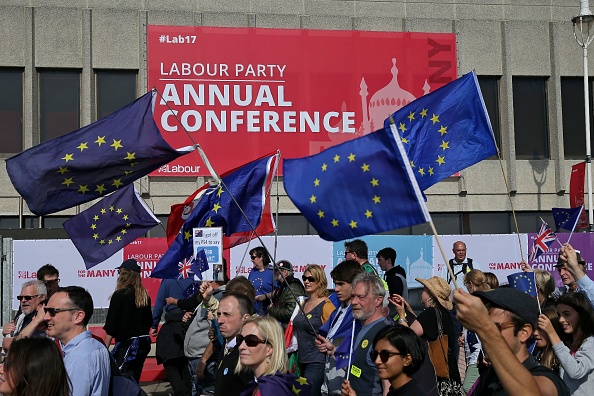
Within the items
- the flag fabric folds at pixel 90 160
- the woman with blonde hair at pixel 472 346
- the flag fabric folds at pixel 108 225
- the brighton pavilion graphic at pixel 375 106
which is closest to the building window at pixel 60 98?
the brighton pavilion graphic at pixel 375 106

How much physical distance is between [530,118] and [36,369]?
935 inches

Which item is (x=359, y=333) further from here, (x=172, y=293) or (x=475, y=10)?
(x=475, y=10)

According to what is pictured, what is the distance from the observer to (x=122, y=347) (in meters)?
10.5

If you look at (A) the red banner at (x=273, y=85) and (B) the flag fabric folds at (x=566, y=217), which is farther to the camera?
(A) the red banner at (x=273, y=85)

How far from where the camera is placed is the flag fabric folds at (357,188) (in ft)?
17.9

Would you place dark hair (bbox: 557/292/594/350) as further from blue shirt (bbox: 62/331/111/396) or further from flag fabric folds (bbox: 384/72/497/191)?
blue shirt (bbox: 62/331/111/396)

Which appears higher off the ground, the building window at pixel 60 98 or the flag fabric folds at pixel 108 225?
the building window at pixel 60 98

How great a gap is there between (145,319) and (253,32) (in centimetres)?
1502

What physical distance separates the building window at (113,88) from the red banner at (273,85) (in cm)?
99

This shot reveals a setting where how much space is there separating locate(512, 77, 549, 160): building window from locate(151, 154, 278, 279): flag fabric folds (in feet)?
57.0

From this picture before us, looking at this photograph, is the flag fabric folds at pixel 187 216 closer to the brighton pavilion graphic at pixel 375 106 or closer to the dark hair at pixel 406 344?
the dark hair at pixel 406 344

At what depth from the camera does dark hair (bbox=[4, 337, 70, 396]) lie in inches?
159

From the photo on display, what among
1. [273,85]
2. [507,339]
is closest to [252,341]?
[507,339]

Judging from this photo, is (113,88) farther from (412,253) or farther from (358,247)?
(358,247)
